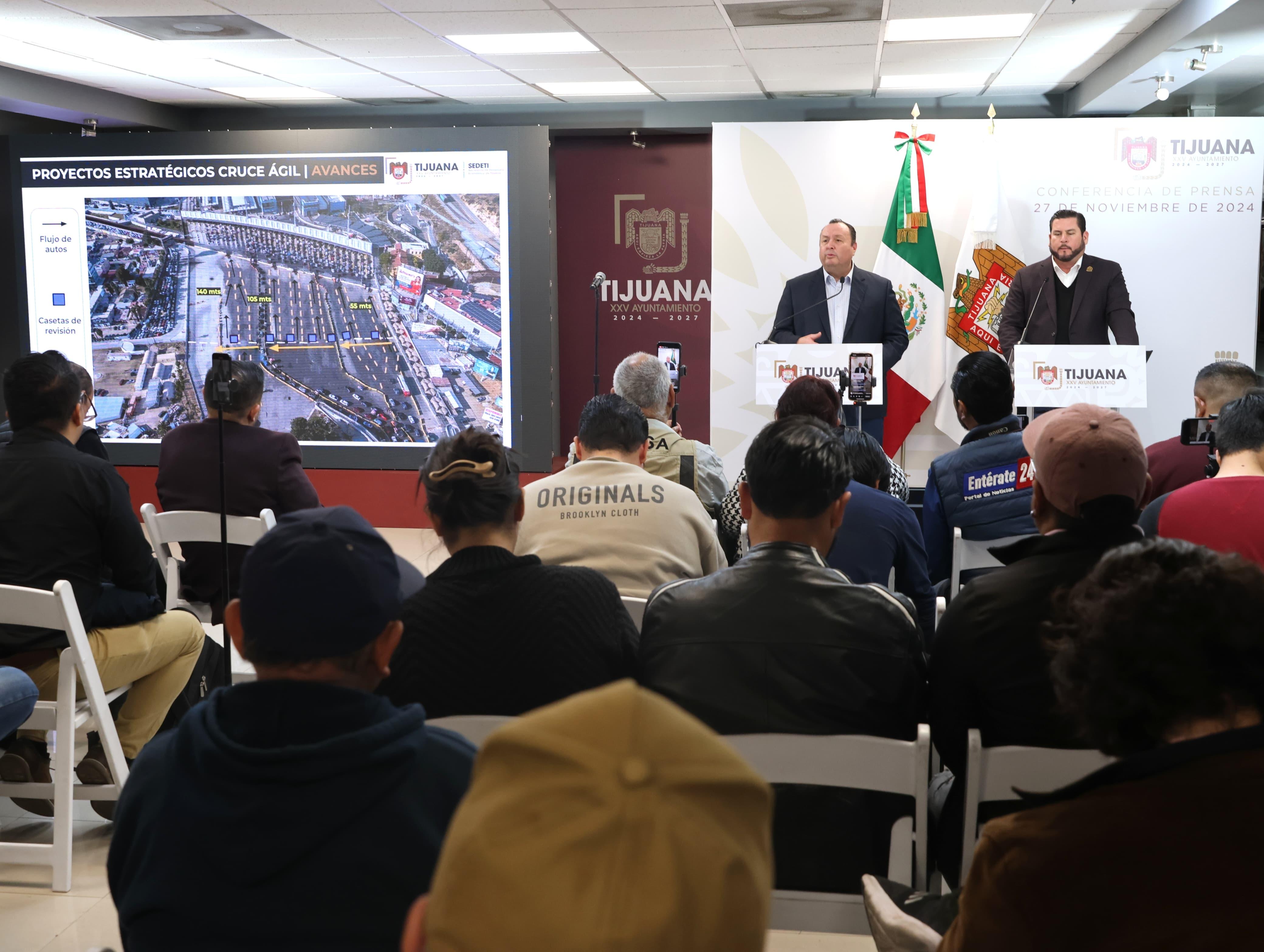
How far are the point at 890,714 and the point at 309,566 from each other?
1116 millimetres

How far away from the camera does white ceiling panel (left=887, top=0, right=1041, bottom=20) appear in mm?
5324

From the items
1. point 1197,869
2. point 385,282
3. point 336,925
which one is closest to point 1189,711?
point 1197,869

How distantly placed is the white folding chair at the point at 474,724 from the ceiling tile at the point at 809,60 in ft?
18.4

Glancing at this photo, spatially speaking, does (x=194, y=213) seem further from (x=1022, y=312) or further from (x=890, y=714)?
(x=890, y=714)

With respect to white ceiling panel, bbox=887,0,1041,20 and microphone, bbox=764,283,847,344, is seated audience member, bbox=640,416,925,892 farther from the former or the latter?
microphone, bbox=764,283,847,344

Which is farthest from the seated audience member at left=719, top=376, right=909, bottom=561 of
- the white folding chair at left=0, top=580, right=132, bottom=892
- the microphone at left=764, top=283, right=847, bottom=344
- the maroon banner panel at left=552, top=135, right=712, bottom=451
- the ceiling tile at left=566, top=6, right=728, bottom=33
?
the maroon banner panel at left=552, top=135, right=712, bottom=451

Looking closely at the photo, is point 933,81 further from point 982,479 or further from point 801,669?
point 801,669

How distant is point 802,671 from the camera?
1884 millimetres

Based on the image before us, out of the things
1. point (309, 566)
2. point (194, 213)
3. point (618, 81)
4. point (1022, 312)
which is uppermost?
point (618, 81)

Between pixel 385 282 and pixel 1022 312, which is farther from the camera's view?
pixel 385 282

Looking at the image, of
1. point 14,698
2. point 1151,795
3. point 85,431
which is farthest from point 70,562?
point 1151,795

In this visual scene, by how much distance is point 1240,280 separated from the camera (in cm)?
705

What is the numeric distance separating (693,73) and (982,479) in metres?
4.72

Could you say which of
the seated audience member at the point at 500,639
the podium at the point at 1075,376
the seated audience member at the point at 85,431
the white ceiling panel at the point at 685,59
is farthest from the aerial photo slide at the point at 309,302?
the seated audience member at the point at 500,639
